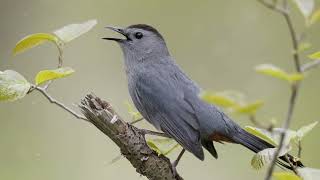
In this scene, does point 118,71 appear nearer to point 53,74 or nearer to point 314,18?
point 53,74

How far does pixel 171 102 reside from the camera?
7.30 feet

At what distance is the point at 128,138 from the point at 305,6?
752mm

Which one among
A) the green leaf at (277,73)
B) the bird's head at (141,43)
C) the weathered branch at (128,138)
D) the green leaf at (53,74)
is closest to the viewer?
the green leaf at (277,73)

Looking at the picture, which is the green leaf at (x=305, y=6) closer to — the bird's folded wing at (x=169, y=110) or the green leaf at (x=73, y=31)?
the green leaf at (x=73, y=31)

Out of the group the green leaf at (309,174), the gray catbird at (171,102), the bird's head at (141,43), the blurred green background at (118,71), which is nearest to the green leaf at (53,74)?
the green leaf at (309,174)

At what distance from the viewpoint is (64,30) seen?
1.52 metres

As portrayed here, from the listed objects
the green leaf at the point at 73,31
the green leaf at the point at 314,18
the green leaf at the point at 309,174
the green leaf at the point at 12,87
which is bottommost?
the green leaf at the point at 309,174

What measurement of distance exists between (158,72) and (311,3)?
4.53 feet

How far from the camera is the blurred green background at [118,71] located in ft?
14.5

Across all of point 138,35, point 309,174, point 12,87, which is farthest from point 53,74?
point 138,35

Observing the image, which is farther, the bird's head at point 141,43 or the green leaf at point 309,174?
the bird's head at point 141,43

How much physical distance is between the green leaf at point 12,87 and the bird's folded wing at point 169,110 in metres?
0.66

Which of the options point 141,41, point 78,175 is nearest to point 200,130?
point 141,41

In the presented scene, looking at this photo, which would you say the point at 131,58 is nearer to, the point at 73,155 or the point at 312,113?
the point at 73,155
